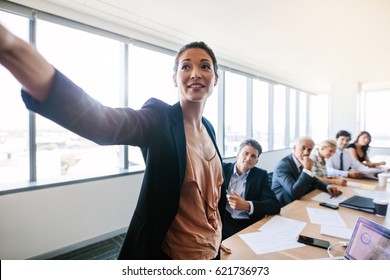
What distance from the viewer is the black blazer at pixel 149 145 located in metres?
0.43

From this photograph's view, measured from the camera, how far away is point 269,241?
3.78ft

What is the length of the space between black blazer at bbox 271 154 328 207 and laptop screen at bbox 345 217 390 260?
3.27 ft

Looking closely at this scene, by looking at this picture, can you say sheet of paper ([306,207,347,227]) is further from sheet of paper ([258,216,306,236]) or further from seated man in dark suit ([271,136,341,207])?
seated man in dark suit ([271,136,341,207])

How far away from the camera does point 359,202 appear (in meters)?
1.75

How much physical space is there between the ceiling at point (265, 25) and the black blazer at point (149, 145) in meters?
2.09

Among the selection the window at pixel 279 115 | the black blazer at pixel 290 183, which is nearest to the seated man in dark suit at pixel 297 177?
the black blazer at pixel 290 183

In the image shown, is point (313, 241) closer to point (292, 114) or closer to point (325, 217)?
point (325, 217)

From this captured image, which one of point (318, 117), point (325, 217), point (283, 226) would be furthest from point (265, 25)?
point (318, 117)

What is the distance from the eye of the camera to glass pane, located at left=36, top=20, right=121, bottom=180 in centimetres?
215

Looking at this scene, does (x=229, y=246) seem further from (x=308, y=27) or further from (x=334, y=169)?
(x=308, y=27)

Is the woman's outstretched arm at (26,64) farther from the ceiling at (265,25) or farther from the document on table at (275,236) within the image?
the ceiling at (265,25)

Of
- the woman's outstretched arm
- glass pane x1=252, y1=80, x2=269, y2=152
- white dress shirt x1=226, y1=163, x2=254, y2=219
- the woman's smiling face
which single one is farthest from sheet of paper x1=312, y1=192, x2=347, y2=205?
glass pane x1=252, y1=80, x2=269, y2=152

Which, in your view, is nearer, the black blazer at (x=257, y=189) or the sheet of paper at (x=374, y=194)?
the black blazer at (x=257, y=189)
